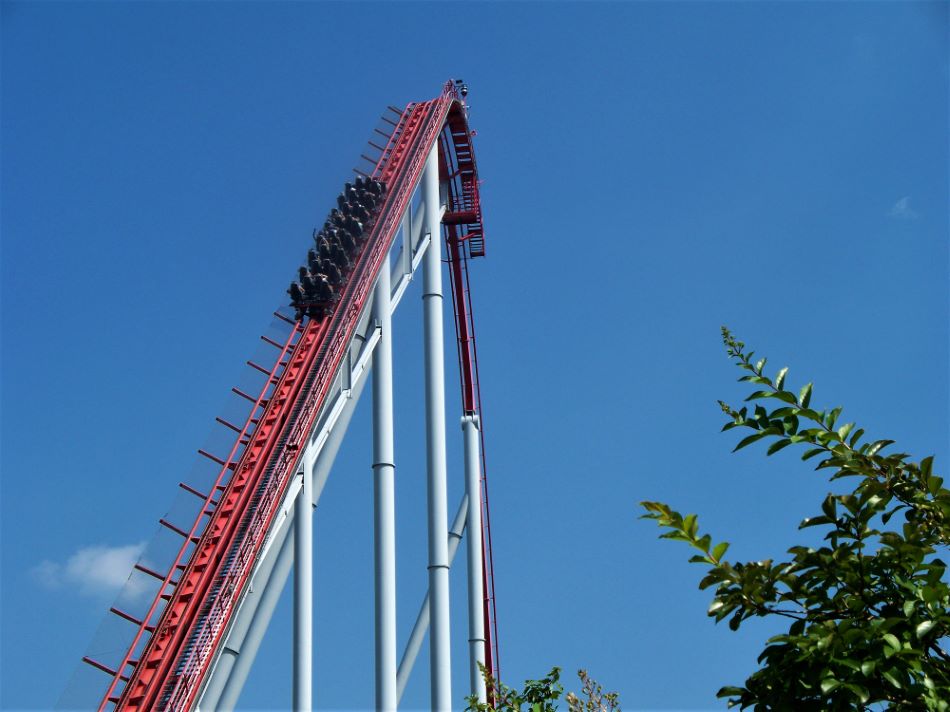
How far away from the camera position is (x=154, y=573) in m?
9.44

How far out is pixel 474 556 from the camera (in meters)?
Result: 14.7

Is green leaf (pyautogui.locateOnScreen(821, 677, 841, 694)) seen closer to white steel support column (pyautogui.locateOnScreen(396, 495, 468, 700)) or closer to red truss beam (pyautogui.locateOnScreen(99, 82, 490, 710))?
red truss beam (pyautogui.locateOnScreen(99, 82, 490, 710))

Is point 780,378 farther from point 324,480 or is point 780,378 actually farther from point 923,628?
point 324,480

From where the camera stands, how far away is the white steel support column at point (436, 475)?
1121cm

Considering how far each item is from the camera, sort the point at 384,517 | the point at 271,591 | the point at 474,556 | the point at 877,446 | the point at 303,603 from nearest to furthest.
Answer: the point at 877,446 → the point at 303,603 → the point at 271,591 → the point at 384,517 → the point at 474,556

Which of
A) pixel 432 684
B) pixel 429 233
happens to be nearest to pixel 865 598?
pixel 432 684

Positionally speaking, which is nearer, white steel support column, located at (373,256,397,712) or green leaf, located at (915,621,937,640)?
green leaf, located at (915,621,937,640)

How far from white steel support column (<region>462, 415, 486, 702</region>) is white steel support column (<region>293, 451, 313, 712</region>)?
15.8ft

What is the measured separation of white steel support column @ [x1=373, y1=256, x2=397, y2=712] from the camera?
997 cm

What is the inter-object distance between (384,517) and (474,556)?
451cm

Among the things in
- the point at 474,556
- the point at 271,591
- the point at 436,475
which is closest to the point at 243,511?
the point at 271,591

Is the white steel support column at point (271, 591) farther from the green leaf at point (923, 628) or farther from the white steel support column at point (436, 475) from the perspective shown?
the green leaf at point (923, 628)

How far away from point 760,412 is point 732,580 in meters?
0.31

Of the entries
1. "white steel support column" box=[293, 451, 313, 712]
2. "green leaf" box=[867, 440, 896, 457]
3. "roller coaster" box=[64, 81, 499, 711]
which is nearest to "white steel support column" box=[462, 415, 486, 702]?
"roller coaster" box=[64, 81, 499, 711]
